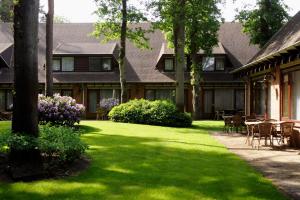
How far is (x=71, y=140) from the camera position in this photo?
1016cm

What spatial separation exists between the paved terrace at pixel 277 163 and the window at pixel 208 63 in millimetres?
19753

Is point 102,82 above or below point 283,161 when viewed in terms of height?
above

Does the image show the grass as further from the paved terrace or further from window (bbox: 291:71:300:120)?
window (bbox: 291:71:300:120)

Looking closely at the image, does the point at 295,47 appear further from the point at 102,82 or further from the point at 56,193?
the point at 102,82

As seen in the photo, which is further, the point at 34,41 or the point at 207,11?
the point at 207,11

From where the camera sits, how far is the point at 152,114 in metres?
24.5

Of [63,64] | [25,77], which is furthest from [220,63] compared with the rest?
[25,77]

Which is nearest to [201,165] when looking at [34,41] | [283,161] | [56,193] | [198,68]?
[283,161]

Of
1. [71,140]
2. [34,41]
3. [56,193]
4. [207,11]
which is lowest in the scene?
[56,193]

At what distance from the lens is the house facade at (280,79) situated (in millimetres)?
15648

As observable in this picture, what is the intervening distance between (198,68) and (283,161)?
2114 centimetres

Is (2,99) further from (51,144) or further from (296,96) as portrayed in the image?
Result: (51,144)

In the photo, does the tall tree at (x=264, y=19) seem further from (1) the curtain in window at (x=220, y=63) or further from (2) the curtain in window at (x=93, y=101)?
(2) the curtain in window at (x=93, y=101)

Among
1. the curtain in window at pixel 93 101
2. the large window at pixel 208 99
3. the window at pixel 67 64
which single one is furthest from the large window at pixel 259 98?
the window at pixel 67 64
